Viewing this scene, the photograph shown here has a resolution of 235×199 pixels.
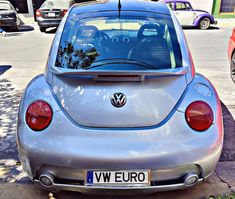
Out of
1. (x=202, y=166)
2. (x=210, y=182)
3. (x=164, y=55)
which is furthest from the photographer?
(x=210, y=182)

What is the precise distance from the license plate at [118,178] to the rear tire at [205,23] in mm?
13300

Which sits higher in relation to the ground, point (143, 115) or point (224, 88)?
point (143, 115)

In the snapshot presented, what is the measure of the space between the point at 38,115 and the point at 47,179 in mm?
473

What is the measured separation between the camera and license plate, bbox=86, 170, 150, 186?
198 cm

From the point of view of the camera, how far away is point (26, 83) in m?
5.75

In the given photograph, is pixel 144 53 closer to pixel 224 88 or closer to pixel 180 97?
pixel 180 97

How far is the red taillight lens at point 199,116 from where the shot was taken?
2.06m

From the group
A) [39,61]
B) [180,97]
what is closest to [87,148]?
[180,97]

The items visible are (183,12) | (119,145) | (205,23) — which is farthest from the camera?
(205,23)

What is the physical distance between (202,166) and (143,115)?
1.90 feet

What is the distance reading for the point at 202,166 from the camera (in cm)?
207

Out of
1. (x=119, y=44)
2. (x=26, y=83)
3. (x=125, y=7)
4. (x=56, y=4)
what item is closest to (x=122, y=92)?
(x=119, y=44)

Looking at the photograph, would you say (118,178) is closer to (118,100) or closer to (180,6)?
(118,100)

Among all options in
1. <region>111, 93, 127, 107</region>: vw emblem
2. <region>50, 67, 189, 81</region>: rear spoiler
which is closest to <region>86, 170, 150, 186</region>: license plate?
<region>111, 93, 127, 107</region>: vw emblem
